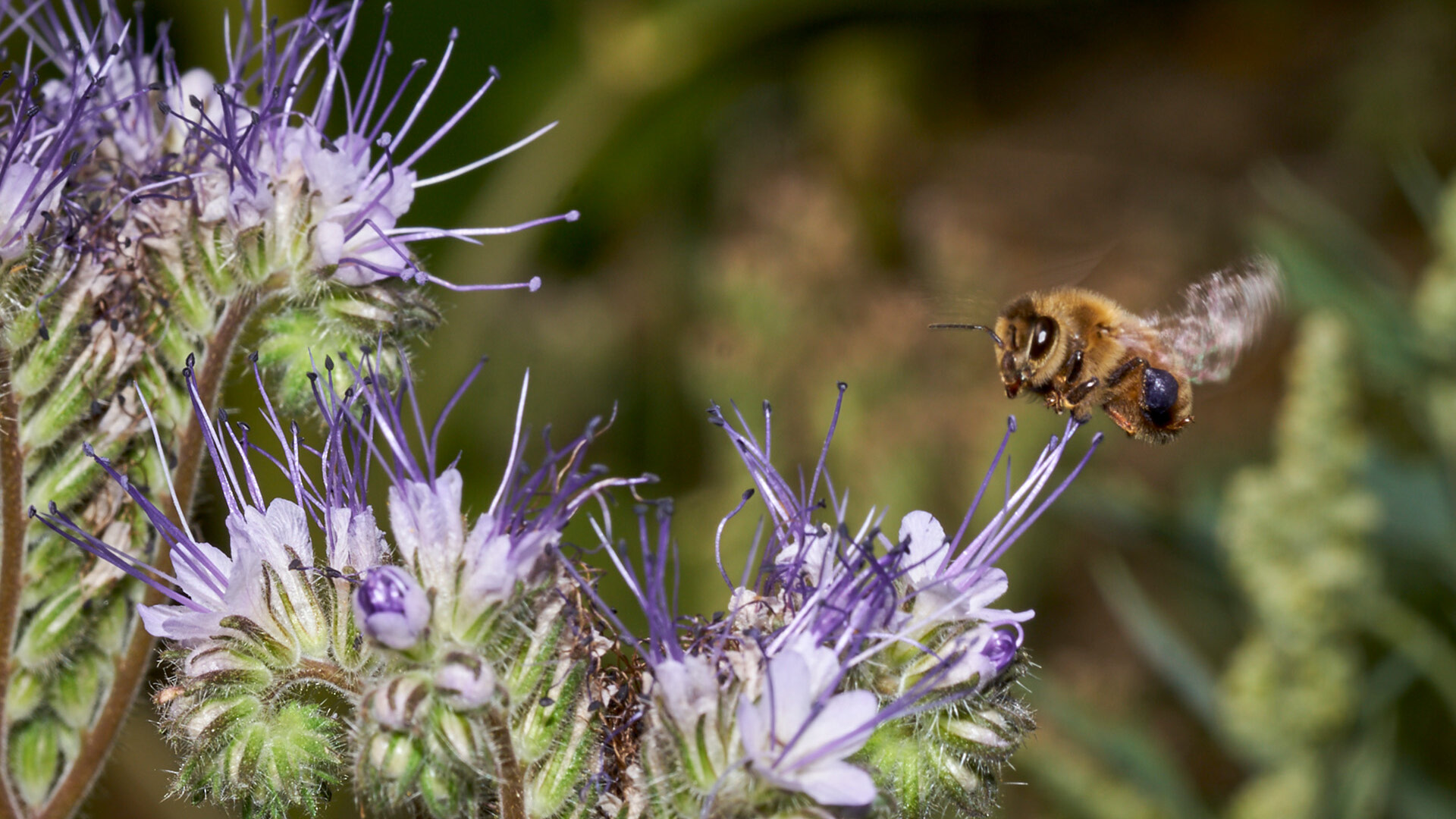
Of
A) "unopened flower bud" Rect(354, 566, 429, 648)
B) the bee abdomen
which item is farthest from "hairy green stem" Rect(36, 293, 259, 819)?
the bee abdomen

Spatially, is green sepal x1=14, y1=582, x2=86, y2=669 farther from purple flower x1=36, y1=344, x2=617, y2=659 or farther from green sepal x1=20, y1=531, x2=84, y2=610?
purple flower x1=36, y1=344, x2=617, y2=659

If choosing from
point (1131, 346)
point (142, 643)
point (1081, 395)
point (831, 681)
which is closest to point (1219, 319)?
point (1131, 346)

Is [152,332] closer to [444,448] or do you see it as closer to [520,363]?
[444,448]

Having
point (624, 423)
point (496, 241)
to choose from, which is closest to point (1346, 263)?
point (624, 423)

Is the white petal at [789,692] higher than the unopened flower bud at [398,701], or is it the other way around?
the white petal at [789,692]

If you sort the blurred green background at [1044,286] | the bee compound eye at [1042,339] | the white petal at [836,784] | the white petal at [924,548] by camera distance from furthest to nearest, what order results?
the blurred green background at [1044,286] → the bee compound eye at [1042,339] → the white petal at [924,548] → the white petal at [836,784]

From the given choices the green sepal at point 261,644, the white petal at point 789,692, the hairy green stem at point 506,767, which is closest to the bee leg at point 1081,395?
the white petal at point 789,692

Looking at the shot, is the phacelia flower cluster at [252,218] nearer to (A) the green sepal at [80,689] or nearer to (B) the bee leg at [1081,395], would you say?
(A) the green sepal at [80,689]
